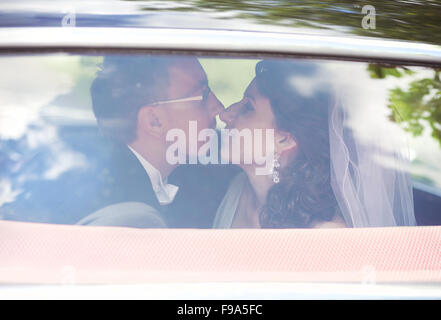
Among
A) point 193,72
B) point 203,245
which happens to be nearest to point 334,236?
point 203,245

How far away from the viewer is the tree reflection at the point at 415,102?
169 centimetres

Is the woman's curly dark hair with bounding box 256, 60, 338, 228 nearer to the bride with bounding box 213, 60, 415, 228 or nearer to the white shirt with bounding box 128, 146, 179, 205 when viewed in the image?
the bride with bounding box 213, 60, 415, 228

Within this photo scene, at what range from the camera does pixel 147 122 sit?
1619 mm

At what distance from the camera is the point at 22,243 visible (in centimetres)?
153

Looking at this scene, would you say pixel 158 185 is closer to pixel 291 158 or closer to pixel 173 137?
pixel 173 137

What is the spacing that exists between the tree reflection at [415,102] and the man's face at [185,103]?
50 cm

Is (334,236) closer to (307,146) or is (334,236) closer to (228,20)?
(307,146)

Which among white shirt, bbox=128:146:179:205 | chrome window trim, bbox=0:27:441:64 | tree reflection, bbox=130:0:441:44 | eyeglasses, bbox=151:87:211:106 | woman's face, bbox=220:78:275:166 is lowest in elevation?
white shirt, bbox=128:146:179:205

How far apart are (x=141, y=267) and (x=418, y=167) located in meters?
1.00

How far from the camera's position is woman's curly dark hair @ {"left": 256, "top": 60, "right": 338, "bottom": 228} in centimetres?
164

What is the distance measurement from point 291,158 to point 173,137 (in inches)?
13.6

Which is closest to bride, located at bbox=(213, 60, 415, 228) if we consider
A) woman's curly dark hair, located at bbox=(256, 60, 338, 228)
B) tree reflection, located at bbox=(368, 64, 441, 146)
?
woman's curly dark hair, located at bbox=(256, 60, 338, 228)

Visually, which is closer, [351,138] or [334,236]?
[334,236]

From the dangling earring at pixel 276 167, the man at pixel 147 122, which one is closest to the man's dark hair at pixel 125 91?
the man at pixel 147 122
